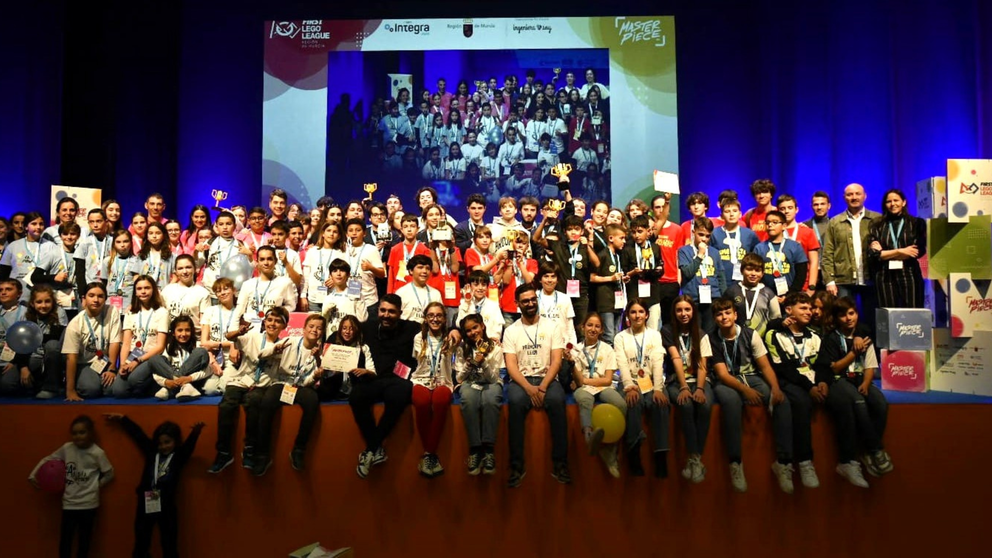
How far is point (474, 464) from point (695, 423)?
1544 millimetres

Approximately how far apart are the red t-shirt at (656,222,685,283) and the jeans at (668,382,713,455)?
1523mm

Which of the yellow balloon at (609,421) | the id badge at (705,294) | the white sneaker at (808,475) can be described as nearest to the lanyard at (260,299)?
the yellow balloon at (609,421)

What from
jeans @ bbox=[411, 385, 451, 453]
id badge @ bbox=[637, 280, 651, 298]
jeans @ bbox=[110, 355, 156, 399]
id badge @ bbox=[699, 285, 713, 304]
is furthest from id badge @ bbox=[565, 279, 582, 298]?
jeans @ bbox=[110, 355, 156, 399]

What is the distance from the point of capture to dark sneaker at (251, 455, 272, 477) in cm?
491

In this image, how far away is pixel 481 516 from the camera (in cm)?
500

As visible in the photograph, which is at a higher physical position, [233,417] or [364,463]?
[233,417]

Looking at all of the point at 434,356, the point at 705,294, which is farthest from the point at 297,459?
the point at 705,294

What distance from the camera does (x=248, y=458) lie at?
492 centimetres

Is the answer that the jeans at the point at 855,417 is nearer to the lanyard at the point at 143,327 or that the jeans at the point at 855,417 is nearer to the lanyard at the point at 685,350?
the lanyard at the point at 685,350

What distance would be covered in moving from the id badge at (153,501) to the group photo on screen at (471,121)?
5.58 meters

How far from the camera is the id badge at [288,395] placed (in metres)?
5.01

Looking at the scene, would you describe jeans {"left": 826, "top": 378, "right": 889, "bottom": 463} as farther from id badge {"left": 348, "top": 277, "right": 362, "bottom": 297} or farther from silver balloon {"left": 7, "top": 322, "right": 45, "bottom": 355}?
silver balloon {"left": 7, "top": 322, "right": 45, "bottom": 355}

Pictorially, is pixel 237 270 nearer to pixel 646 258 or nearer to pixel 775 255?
pixel 646 258

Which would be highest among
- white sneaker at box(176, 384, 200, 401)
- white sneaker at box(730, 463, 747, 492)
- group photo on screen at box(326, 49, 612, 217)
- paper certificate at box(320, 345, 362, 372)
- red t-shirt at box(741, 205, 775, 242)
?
group photo on screen at box(326, 49, 612, 217)
